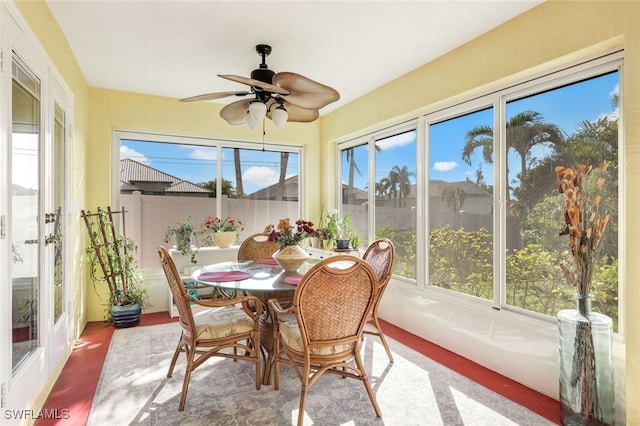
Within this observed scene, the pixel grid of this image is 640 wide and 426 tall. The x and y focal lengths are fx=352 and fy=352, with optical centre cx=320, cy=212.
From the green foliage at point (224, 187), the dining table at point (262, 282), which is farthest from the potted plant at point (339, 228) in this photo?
the dining table at point (262, 282)

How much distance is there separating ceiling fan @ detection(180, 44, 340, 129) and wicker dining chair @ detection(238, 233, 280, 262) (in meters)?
1.22

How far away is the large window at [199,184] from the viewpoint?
4.34 meters

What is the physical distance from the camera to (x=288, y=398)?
7.56 ft

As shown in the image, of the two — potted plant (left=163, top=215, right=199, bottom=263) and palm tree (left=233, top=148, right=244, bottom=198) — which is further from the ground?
palm tree (left=233, top=148, right=244, bottom=198)

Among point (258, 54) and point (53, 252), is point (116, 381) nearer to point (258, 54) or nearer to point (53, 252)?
point (53, 252)

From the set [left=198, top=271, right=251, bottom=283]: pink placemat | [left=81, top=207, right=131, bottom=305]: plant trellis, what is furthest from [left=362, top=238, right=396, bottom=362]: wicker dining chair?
[left=81, top=207, right=131, bottom=305]: plant trellis

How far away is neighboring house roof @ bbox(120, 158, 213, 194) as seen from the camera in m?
4.30

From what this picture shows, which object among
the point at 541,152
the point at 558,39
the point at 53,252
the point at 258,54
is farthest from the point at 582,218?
the point at 53,252

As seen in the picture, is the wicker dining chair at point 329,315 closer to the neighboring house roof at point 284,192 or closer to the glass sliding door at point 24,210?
the glass sliding door at point 24,210

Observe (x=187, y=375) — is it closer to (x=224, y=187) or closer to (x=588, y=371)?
(x=588, y=371)

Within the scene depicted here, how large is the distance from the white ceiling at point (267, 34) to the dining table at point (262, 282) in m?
1.85

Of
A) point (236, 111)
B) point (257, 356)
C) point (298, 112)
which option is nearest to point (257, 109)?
point (236, 111)

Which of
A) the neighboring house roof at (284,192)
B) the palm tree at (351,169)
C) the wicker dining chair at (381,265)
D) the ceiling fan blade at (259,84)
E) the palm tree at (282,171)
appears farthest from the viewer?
the palm tree at (282,171)

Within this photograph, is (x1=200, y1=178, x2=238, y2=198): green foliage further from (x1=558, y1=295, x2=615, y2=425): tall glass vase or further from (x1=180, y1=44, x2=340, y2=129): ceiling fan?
(x1=558, y1=295, x2=615, y2=425): tall glass vase
